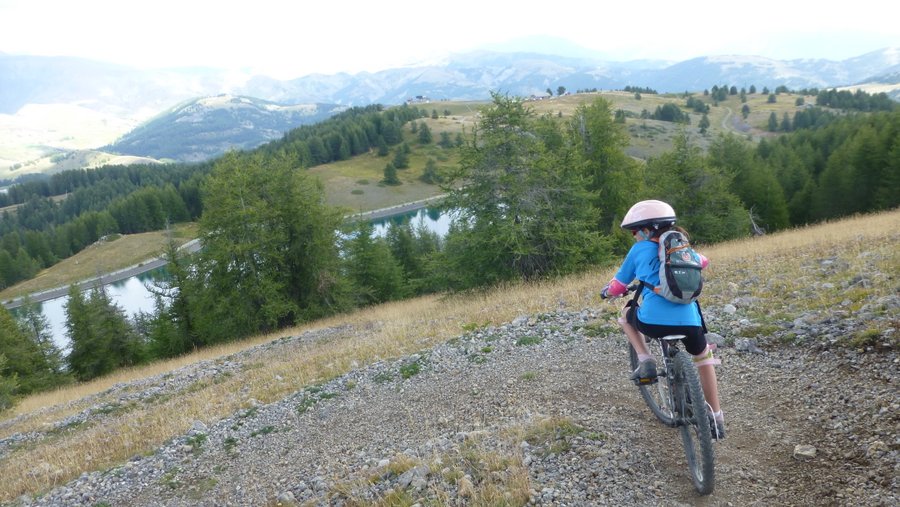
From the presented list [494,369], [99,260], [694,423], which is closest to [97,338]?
[494,369]

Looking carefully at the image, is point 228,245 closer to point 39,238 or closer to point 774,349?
point 774,349

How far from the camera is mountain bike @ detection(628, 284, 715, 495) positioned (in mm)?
4895

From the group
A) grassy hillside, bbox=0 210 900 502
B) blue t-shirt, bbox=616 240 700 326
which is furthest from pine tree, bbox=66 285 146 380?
blue t-shirt, bbox=616 240 700 326

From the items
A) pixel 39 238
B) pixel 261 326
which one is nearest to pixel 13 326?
pixel 261 326

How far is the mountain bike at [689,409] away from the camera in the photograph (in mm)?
4895

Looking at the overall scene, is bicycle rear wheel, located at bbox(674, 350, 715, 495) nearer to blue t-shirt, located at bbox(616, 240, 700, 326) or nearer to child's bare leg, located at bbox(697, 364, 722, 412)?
child's bare leg, located at bbox(697, 364, 722, 412)

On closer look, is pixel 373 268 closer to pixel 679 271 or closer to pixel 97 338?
pixel 97 338

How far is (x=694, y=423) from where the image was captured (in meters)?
5.11

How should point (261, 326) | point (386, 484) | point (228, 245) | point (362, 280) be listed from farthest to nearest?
point (362, 280) → point (261, 326) → point (228, 245) → point (386, 484)

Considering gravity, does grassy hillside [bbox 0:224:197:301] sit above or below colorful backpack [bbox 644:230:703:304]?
below

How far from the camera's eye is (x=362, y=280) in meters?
46.3

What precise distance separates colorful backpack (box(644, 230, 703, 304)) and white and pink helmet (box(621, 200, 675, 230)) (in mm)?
235

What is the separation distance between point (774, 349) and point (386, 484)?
665 cm

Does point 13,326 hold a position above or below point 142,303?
above
